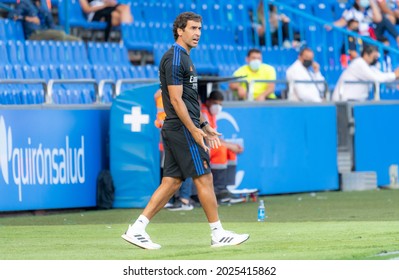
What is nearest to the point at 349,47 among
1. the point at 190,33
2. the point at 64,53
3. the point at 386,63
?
the point at 386,63

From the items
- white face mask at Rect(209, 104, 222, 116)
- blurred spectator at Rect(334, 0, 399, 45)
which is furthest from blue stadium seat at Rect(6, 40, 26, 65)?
blurred spectator at Rect(334, 0, 399, 45)

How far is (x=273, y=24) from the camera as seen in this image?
25156mm

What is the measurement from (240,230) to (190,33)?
9.64 ft

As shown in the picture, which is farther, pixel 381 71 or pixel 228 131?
pixel 381 71

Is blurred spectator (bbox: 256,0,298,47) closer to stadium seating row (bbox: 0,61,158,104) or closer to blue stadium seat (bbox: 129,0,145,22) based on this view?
blue stadium seat (bbox: 129,0,145,22)

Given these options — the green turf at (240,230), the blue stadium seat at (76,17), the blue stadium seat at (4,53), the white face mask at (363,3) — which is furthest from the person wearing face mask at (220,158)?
the white face mask at (363,3)

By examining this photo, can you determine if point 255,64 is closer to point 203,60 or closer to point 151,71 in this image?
point 151,71

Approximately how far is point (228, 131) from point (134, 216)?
319 cm

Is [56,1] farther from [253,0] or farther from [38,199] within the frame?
[38,199]

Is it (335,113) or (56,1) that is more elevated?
(56,1)

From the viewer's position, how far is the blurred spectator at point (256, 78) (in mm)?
20141

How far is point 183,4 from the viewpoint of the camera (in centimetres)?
2448

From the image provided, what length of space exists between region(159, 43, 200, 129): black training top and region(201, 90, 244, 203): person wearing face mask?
5565mm
